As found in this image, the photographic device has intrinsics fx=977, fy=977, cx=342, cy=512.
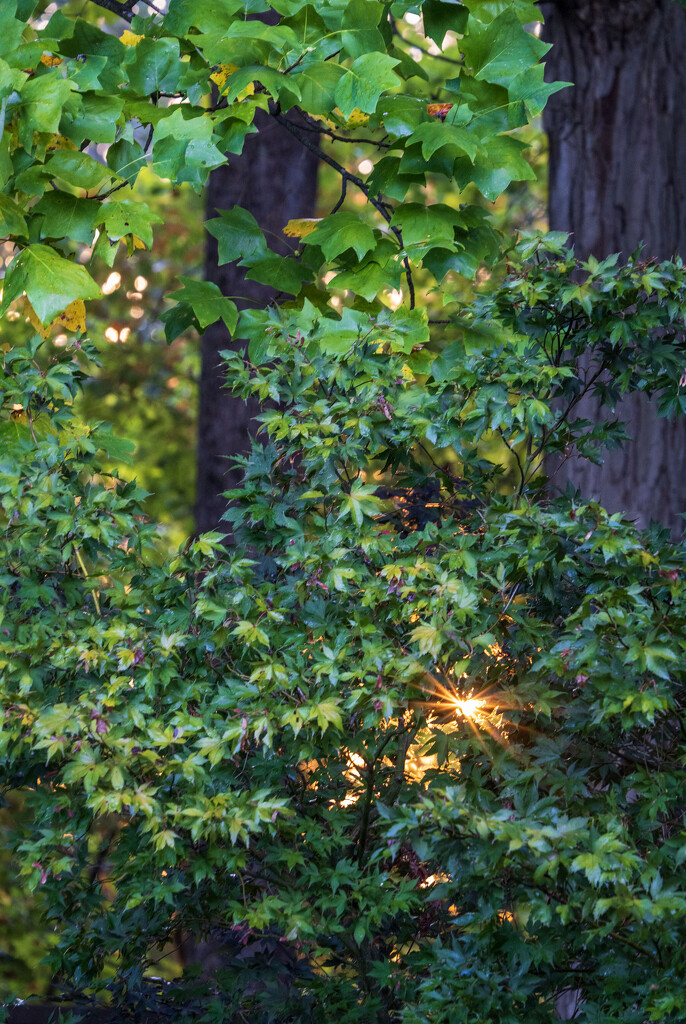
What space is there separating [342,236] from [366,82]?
0.48 meters

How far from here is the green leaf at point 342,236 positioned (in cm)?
304

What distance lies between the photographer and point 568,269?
7.72 ft

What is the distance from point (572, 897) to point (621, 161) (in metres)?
3.61

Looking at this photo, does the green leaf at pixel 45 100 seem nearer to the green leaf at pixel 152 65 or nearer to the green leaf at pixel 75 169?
the green leaf at pixel 75 169

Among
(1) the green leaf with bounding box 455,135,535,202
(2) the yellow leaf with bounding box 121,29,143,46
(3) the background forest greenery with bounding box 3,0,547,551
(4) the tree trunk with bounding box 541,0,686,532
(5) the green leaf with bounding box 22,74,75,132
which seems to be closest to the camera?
(5) the green leaf with bounding box 22,74,75,132

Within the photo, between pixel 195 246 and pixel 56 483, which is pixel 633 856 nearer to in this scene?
pixel 56 483

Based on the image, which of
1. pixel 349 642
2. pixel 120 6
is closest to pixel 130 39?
pixel 120 6

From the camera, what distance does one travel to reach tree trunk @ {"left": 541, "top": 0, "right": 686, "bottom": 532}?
433 centimetres

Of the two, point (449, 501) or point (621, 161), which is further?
point (621, 161)

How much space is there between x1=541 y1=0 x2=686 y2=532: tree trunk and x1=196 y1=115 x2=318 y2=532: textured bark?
4.46 feet

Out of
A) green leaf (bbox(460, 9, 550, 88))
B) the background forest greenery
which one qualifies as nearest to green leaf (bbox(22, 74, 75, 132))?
green leaf (bbox(460, 9, 550, 88))

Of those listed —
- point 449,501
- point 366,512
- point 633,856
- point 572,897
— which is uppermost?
point 366,512

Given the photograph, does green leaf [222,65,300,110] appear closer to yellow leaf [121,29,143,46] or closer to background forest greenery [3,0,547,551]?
yellow leaf [121,29,143,46]

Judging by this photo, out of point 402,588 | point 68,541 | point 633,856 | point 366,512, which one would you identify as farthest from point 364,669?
point 68,541
